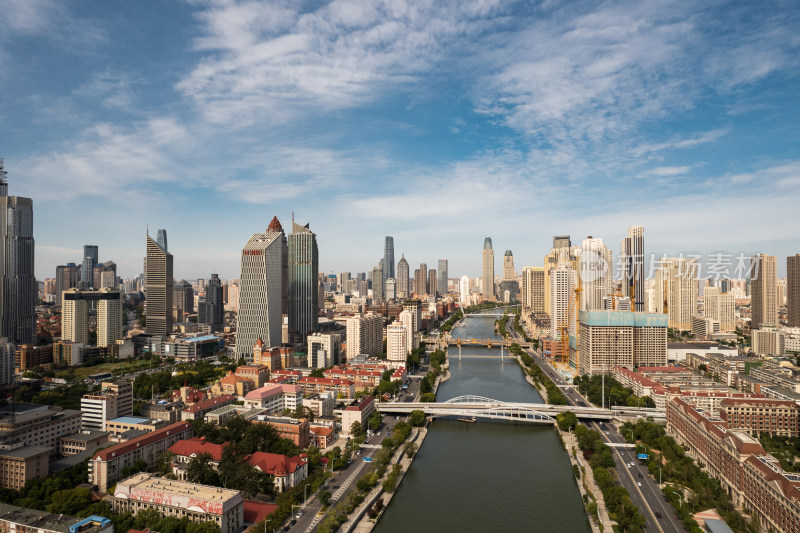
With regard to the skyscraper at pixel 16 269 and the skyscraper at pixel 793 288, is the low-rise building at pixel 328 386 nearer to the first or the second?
the skyscraper at pixel 16 269

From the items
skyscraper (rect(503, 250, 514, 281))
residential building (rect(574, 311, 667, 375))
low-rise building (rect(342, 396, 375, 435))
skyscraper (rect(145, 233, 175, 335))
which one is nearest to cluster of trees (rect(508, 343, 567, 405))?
residential building (rect(574, 311, 667, 375))

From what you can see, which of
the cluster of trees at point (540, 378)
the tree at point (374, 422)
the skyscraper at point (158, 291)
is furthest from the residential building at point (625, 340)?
the skyscraper at point (158, 291)

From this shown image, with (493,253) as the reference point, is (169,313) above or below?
below

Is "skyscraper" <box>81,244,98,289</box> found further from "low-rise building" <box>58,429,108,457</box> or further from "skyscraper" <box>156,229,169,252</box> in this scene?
"low-rise building" <box>58,429,108,457</box>

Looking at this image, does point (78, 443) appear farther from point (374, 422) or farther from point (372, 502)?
point (372, 502)

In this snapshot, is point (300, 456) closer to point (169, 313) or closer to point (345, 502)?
point (345, 502)

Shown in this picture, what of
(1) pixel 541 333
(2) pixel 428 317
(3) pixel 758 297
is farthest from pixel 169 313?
(3) pixel 758 297

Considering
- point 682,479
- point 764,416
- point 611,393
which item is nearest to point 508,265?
point 611,393
